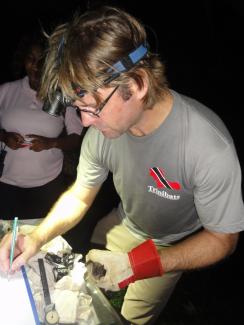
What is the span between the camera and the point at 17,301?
166 cm

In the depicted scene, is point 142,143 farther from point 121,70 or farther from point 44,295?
point 44,295

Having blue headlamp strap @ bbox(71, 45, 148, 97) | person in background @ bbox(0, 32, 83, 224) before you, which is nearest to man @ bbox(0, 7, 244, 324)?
blue headlamp strap @ bbox(71, 45, 148, 97)

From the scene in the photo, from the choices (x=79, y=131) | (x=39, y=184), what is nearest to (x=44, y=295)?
(x=39, y=184)

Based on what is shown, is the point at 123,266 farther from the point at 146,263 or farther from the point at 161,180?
the point at 161,180

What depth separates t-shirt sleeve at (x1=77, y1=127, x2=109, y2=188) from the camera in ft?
6.93

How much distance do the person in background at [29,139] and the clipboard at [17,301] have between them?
952mm

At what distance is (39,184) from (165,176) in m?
1.44

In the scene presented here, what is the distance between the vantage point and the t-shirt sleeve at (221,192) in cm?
165

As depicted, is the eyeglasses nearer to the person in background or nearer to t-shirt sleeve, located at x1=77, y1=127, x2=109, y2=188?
t-shirt sleeve, located at x1=77, y1=127, x2=109, y2=188

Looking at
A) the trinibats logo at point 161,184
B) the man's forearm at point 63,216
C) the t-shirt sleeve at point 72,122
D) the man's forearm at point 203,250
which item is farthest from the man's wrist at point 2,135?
the man's forearm at point 203,250

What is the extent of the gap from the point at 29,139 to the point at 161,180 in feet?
4.35

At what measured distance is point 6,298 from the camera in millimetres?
1670

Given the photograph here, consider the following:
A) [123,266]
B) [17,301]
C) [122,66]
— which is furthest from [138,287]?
[122,66]

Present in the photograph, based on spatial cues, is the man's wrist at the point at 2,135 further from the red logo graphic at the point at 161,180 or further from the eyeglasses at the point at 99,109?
the red logo graphic at the point at 161,180
